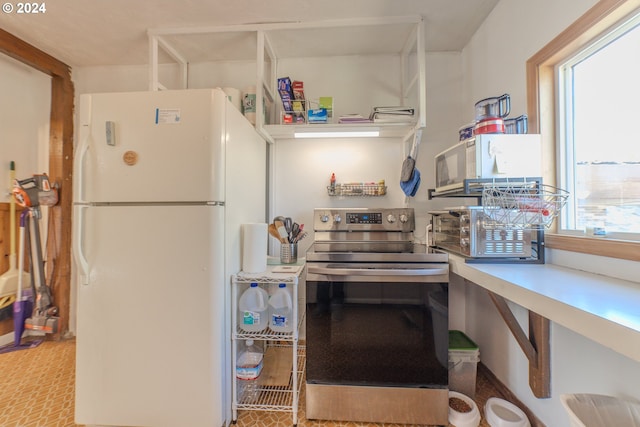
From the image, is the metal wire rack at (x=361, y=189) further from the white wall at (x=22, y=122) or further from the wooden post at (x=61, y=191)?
the white wall at (x=22, y=122)

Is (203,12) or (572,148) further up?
(203,12)

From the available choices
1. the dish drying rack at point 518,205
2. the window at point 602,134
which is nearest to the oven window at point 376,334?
the dish drying rack at point 518,205

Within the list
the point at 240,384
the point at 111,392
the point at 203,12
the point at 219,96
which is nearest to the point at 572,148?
the point at 219,96

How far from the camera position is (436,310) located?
1384mm

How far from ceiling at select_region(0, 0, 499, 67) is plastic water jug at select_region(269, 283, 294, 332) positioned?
1.76 meters

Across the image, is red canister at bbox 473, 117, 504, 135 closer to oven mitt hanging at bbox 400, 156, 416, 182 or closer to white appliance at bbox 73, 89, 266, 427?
oven mitt hanging at bbox 400, 156, 416, 182

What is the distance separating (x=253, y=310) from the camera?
1514mm

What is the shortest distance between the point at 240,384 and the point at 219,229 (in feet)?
3.07

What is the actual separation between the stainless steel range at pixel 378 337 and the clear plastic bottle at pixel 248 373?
0.32 metres

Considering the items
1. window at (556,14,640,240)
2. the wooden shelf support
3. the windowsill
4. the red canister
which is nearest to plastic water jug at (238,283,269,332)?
the windowsill

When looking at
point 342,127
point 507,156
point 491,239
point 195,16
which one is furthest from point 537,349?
point 195,16

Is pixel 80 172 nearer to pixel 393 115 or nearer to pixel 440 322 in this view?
pixel 393 115

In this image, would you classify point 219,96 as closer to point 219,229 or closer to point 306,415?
point 219,229

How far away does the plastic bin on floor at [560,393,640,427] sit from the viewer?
92 cm
